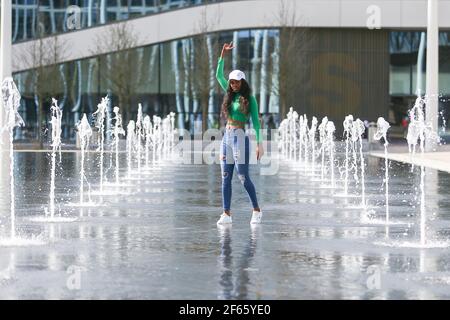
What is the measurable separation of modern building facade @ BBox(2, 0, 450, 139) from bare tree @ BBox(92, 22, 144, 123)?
0.21ft

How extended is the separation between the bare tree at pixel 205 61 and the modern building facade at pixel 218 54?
0.23 feet

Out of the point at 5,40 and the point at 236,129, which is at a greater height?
the point at 5,40

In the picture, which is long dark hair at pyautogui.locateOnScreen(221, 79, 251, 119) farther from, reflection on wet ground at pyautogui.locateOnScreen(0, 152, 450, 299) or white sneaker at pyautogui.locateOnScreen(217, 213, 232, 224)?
reflection on wet ground at pyautogui.locateOnScreen(0, 152, 450, 299)

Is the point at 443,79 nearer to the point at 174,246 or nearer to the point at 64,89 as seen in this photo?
the point at 64,89

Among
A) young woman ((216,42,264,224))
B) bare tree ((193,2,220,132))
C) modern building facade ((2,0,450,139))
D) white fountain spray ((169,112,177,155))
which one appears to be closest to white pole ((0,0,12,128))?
white fountain spray ((169,112,177,155))

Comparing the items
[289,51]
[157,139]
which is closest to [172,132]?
[157,139]

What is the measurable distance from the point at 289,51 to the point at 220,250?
44.9 m

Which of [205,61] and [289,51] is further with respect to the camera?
[205,61]

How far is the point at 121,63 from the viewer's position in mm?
55500

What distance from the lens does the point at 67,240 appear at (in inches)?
445

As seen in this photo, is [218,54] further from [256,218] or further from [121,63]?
[256,218]

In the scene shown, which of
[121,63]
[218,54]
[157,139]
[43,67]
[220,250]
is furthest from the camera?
[218,54]

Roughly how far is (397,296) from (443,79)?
5276 cm

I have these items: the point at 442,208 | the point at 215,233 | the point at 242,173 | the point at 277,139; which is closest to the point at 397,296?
the point at 215,233
